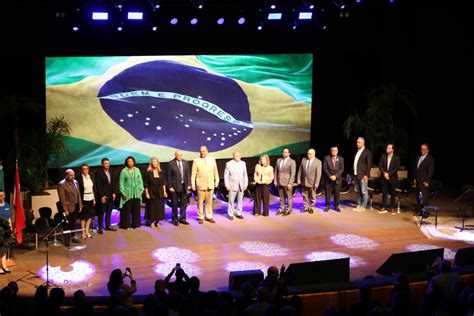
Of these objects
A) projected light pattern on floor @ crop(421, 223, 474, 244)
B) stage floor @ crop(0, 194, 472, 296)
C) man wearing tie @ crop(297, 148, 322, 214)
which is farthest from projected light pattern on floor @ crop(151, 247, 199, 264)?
projected light pattern on floor @ crop(421, 223, 474, 244)

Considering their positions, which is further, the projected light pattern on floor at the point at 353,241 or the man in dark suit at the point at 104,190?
the man in dark suit at the point at 104,190

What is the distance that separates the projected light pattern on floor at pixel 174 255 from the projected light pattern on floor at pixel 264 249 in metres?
0.91

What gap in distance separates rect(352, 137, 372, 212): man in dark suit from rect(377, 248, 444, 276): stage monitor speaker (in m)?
5.34

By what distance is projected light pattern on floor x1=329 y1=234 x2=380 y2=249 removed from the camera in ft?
43.0

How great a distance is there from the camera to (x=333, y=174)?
15.3 metres

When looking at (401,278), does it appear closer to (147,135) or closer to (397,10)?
(147,135)

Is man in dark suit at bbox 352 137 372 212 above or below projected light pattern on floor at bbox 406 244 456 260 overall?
above

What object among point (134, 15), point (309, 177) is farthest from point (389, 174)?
point (134, 15)

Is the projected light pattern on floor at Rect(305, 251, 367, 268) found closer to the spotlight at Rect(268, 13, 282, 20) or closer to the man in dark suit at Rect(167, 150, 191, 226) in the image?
the man in dark suit at Rect(167, 150, 191, 226)

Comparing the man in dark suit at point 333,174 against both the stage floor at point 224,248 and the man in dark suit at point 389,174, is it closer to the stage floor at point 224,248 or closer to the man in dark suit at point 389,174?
the stage floor at point 224,248

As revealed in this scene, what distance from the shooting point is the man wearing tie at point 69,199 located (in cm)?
1277


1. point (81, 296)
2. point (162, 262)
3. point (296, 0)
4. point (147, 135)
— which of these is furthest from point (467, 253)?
point (147, 135)

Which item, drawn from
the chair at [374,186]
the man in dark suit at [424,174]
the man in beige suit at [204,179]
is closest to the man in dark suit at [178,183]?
the man in beige suit at [204,179]

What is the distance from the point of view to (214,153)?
16766 millimetres
